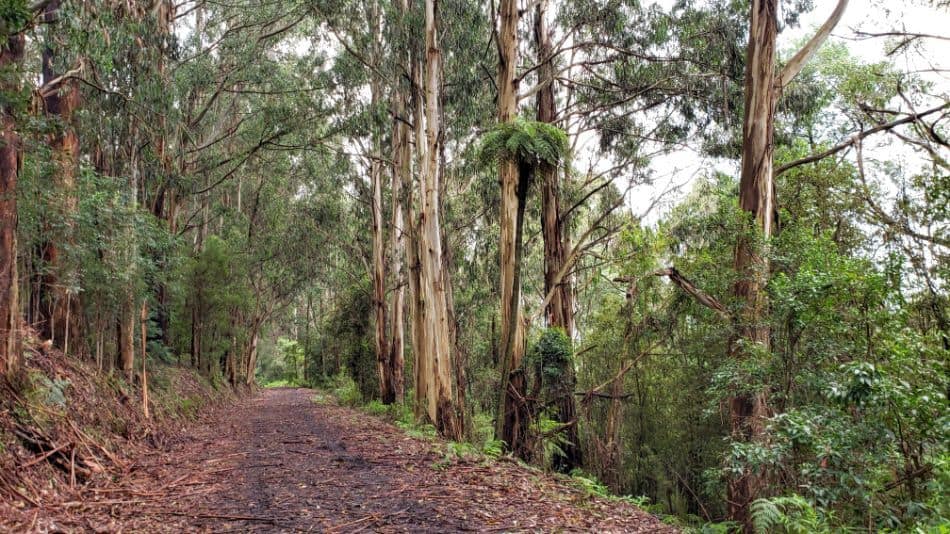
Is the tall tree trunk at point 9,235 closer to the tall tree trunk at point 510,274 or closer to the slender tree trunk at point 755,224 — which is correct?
the tall tree trunk at point 510,274

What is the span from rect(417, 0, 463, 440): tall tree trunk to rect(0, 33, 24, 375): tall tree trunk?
5.84m

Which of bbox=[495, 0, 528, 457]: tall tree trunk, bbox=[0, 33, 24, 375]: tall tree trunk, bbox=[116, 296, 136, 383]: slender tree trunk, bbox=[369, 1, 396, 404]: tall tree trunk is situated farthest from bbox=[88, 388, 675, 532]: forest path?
bbox=[369, 1, 396, 404]: tall tree trunk

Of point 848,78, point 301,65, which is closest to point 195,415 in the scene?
point 301,65

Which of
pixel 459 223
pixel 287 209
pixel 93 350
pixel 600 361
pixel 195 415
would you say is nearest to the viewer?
pixel 93 350

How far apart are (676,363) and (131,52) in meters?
11.1

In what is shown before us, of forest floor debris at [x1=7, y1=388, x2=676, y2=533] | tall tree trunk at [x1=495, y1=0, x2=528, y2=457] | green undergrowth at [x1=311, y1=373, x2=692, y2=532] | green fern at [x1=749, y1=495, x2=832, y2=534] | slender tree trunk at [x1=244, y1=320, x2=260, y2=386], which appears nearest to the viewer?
green fern at [x1=749, y1=495, x2=832, y2=534]

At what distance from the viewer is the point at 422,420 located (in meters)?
11.9

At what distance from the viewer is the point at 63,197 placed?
727 centimetres

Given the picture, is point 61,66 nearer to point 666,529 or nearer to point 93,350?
point 93,350

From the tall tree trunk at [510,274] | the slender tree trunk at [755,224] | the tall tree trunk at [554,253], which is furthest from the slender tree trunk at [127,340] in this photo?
the slender tree trunk at [755,224]

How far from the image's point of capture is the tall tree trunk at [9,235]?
5.77m

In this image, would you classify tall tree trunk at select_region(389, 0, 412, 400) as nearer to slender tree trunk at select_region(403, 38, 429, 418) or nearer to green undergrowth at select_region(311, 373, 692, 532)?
slender tree trunk at select_region(403, 38, 429, 418)

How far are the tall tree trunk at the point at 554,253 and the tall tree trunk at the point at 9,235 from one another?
25.7ft

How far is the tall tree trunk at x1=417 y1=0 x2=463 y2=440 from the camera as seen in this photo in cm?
1054
